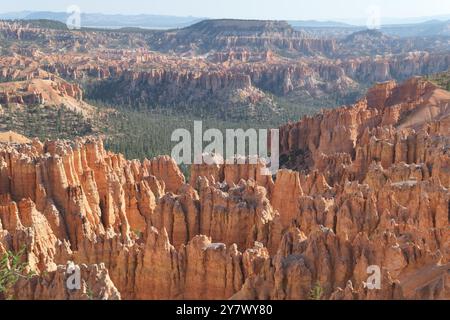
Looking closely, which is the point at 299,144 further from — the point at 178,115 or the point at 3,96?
the point at 178,115

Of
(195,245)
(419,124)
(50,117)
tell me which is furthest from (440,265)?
(50,117)

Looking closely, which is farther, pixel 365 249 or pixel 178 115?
pixel 178 115

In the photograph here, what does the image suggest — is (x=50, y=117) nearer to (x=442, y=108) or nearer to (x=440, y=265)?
(x=442, y=108)
